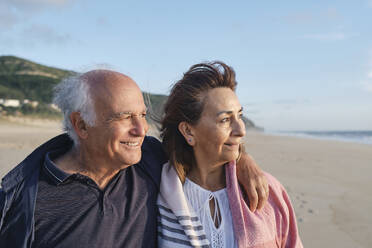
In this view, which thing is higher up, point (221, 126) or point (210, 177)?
point (221, 126)

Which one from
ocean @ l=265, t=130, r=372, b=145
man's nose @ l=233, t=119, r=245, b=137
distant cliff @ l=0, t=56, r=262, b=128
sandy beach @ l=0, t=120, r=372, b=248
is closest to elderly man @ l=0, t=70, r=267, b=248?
man's nose @ l=233, t=119, r=245, b=137

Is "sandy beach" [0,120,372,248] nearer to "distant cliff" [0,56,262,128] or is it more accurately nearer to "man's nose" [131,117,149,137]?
"man's nose" [131,117,149,137]

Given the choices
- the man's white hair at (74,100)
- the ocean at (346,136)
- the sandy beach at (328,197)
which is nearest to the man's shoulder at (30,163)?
the man's white hair at (74,100)

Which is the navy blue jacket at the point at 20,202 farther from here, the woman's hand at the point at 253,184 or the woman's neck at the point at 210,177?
the woman's hand at the point at 253,184

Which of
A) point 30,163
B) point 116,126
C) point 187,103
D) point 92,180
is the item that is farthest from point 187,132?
point 30,163

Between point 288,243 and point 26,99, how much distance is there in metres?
36.7

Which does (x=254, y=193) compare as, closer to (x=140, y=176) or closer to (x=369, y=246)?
(x=140, y=176)

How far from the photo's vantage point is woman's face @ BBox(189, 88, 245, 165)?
88.7 inches

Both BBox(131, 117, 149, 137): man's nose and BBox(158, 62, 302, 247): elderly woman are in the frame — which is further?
BBox(131, 117, 149, 137): man's nose

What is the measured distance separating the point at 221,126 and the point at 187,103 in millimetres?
321

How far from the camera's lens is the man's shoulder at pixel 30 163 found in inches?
80.6

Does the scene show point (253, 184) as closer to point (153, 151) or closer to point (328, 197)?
point (153, 151)

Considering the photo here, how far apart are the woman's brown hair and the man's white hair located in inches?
24.9

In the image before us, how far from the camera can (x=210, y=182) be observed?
2.44 meters
